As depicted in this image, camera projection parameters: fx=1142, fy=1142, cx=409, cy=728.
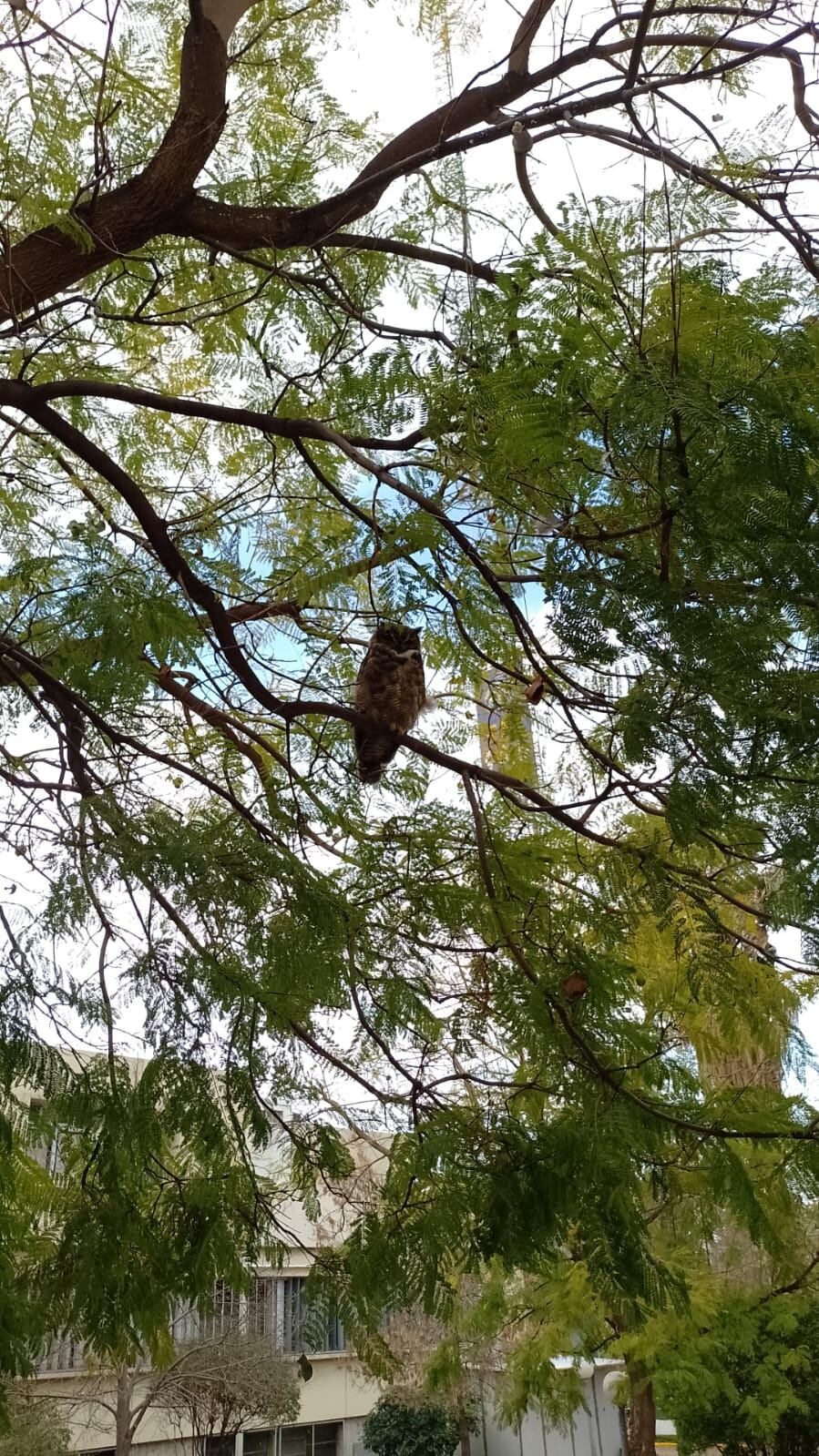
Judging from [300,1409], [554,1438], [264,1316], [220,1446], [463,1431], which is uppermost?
[264,1316]

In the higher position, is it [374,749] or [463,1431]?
[374,749]

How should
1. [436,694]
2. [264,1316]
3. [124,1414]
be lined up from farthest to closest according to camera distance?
[264,1316] → [124,1414] → [436,694]

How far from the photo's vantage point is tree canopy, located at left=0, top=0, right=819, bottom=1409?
1.36 m

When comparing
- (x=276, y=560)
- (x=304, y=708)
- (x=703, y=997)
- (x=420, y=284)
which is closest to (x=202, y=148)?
(x=420, y=284)

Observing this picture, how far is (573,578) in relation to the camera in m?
1.37

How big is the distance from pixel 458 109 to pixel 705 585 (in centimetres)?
197

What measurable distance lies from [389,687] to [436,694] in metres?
0.76

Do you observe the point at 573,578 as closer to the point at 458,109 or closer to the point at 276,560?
the point at 276,560

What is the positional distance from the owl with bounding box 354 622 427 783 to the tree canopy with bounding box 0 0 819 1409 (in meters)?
0.05

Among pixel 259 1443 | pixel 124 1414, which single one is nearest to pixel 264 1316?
pixel 124 1414

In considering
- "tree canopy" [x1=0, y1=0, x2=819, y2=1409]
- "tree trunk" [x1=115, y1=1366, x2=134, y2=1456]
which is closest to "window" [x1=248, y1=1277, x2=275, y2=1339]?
"tree trunk" [x1=115, y1=1366, x2=134, y2=1456]

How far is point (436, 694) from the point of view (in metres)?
3.01

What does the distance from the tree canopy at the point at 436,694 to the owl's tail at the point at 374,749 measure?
6 cm

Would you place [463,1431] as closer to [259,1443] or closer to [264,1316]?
[259,1443]
